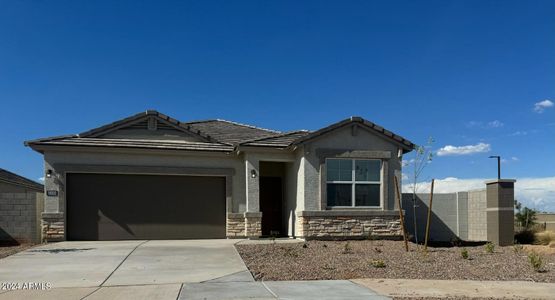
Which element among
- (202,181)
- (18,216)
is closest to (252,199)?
(202,181)

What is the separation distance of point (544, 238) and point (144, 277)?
14.1 m

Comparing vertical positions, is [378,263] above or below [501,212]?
below

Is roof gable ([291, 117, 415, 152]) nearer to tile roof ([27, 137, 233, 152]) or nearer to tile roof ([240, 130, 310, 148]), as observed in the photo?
tile roof ([240, 130, 310, 148])

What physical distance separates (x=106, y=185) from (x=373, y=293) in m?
11.6

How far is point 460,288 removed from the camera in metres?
9.43

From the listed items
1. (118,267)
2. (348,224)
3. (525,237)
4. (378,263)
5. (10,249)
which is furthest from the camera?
(525,237)

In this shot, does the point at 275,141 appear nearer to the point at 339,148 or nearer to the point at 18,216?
the point at 339,148

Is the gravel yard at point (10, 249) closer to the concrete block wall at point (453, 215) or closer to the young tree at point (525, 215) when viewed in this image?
the concrete block wall at point (453, 215)

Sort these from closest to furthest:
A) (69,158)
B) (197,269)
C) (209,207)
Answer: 1. (197,269)
2. (69,158)
3. (209,207)

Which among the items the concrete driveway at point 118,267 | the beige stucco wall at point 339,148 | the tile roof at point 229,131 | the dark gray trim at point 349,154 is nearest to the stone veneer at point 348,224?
the beige stucco wall at point 339,148

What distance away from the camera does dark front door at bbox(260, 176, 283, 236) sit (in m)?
19.9

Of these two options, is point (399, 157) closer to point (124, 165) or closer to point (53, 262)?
point (124, 165)

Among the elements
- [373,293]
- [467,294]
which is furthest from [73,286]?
[467,294]

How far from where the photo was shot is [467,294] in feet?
29.2
